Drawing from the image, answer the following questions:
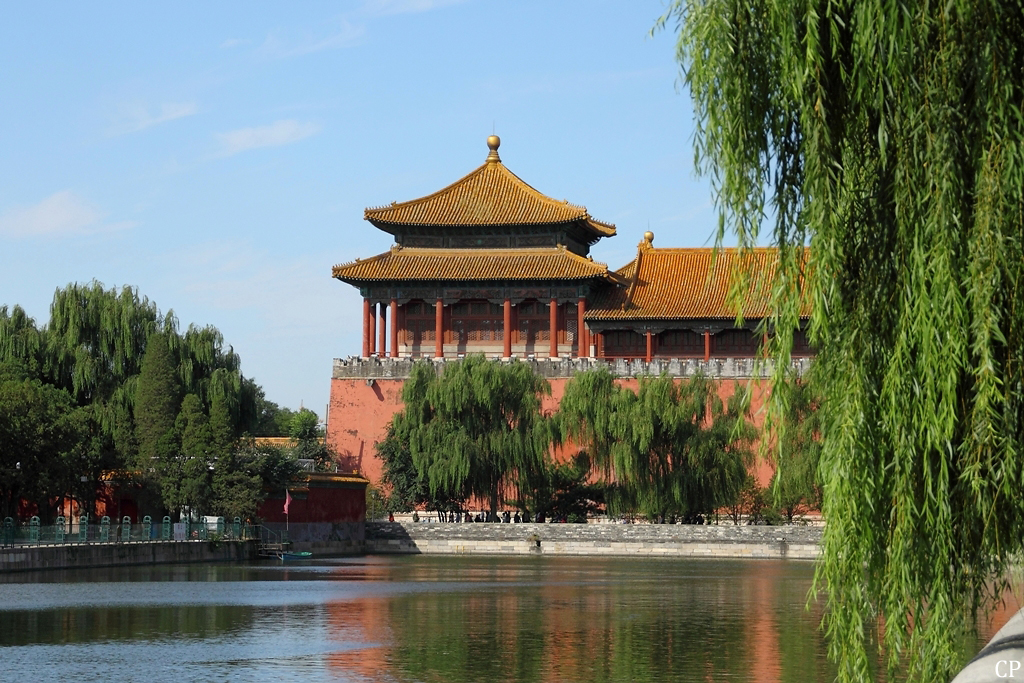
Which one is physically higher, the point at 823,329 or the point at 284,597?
the point at 823,329

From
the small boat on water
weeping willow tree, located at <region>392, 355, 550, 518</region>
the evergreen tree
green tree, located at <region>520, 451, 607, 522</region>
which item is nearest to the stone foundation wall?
weeping willow tree, located at <region>392, 355, 550, 518</region>

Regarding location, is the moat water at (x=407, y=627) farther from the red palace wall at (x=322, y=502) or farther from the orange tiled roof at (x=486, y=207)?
the orange tiled roof at (x=486, y=207)

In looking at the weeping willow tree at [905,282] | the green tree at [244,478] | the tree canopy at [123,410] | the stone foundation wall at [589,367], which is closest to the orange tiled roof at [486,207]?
the stone foundation wall at [589,367]

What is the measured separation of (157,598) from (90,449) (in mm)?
9705

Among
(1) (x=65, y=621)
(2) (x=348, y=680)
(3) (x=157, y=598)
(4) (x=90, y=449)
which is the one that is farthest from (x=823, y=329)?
(4) (x=90, y=449)

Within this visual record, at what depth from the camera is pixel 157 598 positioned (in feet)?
64.6

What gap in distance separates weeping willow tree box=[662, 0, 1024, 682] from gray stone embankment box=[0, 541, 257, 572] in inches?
749

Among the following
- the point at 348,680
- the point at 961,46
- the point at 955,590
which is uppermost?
the point at 961,46

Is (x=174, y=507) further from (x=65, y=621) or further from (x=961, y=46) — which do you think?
(x=961, y=46)

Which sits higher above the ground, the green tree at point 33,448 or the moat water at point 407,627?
the green tree at point 33,448

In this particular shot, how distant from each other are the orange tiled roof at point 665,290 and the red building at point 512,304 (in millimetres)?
39

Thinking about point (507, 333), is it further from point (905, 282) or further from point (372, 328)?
point (905, 282)

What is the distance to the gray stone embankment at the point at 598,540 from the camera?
1266 inches

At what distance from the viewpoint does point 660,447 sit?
3312 centimetres
